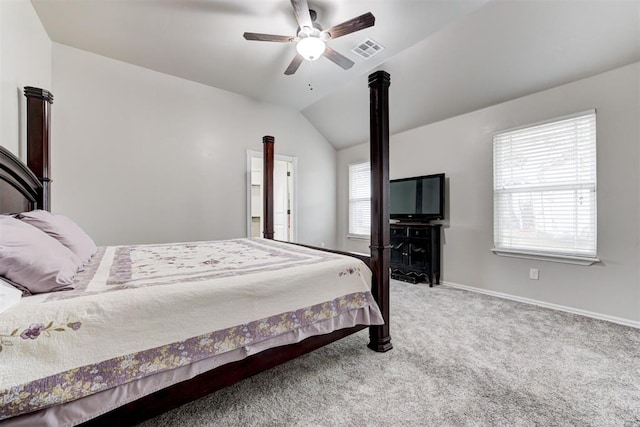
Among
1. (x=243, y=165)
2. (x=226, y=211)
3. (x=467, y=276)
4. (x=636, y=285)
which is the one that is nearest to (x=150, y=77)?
(x=243, y=165)

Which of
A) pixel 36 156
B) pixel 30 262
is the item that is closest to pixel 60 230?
pixel 30 262

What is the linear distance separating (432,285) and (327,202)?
2549 mm

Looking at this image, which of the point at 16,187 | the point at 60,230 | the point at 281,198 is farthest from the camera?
the point at 281,198

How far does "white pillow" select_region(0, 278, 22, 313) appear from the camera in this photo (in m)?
0.90

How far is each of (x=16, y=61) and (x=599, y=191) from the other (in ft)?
17.6

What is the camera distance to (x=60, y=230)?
1591mm

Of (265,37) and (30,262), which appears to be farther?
(265,37)

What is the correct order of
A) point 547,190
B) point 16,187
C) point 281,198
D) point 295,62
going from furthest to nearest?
point 281,198, point 547,190, point 295,62, point 16,187

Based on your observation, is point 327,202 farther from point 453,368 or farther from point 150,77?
point 453,368

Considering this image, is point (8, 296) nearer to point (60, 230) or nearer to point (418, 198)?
point (60, 230)

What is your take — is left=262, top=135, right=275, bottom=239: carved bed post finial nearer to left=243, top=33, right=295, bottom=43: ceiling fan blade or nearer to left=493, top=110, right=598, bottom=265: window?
left=243, top=33, right=295, bottom=43: ceiling fan blade

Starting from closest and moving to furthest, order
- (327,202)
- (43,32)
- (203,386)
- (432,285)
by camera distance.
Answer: (203,386) < (43,32) < (432,285) < (327,202)

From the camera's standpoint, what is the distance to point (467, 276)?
3.62 m

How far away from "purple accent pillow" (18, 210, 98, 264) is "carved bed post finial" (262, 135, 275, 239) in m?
1.72
